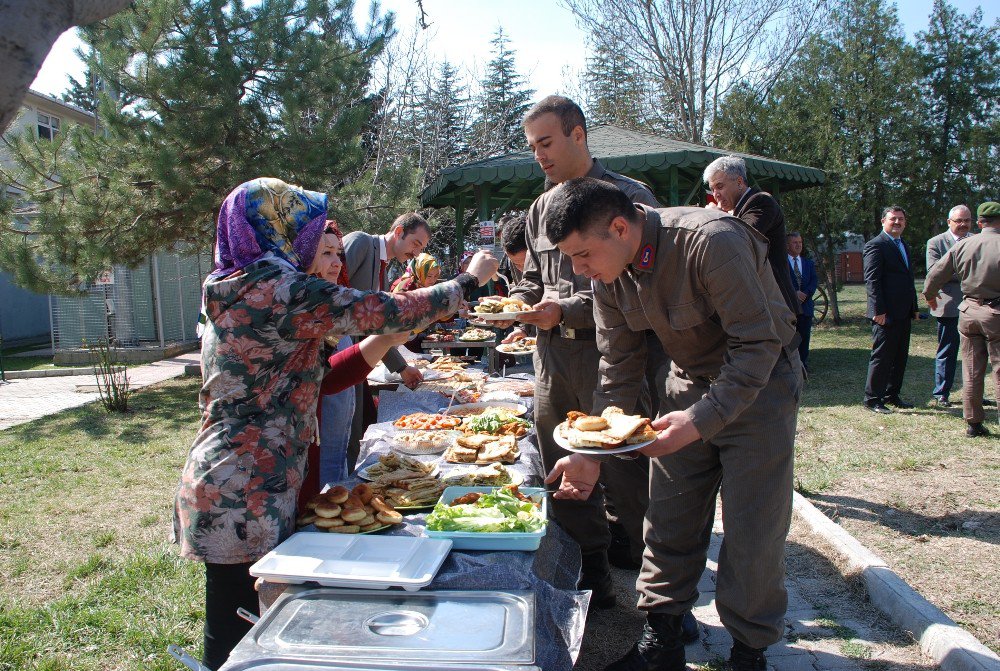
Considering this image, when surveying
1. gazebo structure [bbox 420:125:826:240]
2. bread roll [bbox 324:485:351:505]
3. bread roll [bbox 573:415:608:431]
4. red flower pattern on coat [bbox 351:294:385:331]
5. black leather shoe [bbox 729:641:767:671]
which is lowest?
black leather shoe [bbox 729:641:767:671]

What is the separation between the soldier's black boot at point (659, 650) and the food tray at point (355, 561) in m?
1.05

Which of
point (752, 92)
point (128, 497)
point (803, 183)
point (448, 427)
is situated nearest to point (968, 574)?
point (448, 427)

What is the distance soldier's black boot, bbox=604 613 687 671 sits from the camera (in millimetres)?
2586

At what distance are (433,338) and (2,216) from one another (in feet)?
21.2

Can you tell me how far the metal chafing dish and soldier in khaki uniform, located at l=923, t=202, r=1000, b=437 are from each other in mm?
5648

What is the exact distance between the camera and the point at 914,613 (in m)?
3.00

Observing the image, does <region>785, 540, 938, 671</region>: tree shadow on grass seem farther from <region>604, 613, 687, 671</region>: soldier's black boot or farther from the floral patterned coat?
the floral patterned coat

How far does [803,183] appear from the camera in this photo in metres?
12.0

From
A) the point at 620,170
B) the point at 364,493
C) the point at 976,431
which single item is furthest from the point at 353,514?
the point at 620,170

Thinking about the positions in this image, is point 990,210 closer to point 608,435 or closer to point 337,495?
point 608,435

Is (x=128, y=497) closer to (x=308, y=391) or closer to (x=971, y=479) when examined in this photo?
(x=308, y=391)

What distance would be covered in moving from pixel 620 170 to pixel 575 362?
278 inches

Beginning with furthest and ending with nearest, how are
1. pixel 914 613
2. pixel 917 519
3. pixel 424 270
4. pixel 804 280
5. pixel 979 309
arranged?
pixel 804 280 → pixel 979 309 → pixel 424 270 → pixel 917 519 → pixel 914 613

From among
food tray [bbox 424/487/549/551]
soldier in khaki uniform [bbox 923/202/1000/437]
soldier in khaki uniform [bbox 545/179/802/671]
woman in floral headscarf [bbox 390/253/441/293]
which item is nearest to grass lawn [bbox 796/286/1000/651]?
soldier in khaki uniform [bbox 923/202/1000/437]
